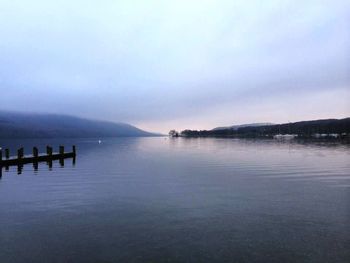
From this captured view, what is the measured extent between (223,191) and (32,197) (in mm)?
12604

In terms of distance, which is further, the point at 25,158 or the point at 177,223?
the point at 25,158

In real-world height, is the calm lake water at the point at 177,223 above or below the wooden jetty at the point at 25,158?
below

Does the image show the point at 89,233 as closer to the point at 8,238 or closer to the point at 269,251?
the point at 8,238

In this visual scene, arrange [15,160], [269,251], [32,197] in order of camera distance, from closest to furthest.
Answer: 1. [269,251]
2. [32,197]
3. [15,160]

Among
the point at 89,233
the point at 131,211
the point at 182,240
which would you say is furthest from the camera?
the point at 131,211

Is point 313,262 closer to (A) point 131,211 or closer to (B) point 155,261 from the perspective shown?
(B) point 155,261

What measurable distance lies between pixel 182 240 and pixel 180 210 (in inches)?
197

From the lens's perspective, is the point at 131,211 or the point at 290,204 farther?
the point at 290,204

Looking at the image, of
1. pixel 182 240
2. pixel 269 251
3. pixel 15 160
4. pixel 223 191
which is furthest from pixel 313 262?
pixel 15 160

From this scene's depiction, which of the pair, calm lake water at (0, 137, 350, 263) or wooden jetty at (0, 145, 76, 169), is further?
wooden jetty at (0, 145, 76, 169)

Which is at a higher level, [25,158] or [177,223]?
[25,158]

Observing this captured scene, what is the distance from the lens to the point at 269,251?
37.7 feet

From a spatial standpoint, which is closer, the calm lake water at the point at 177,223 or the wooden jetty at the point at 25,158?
the calm lake water at the point at 177,223

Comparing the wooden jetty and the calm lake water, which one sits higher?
the wooden jetty
